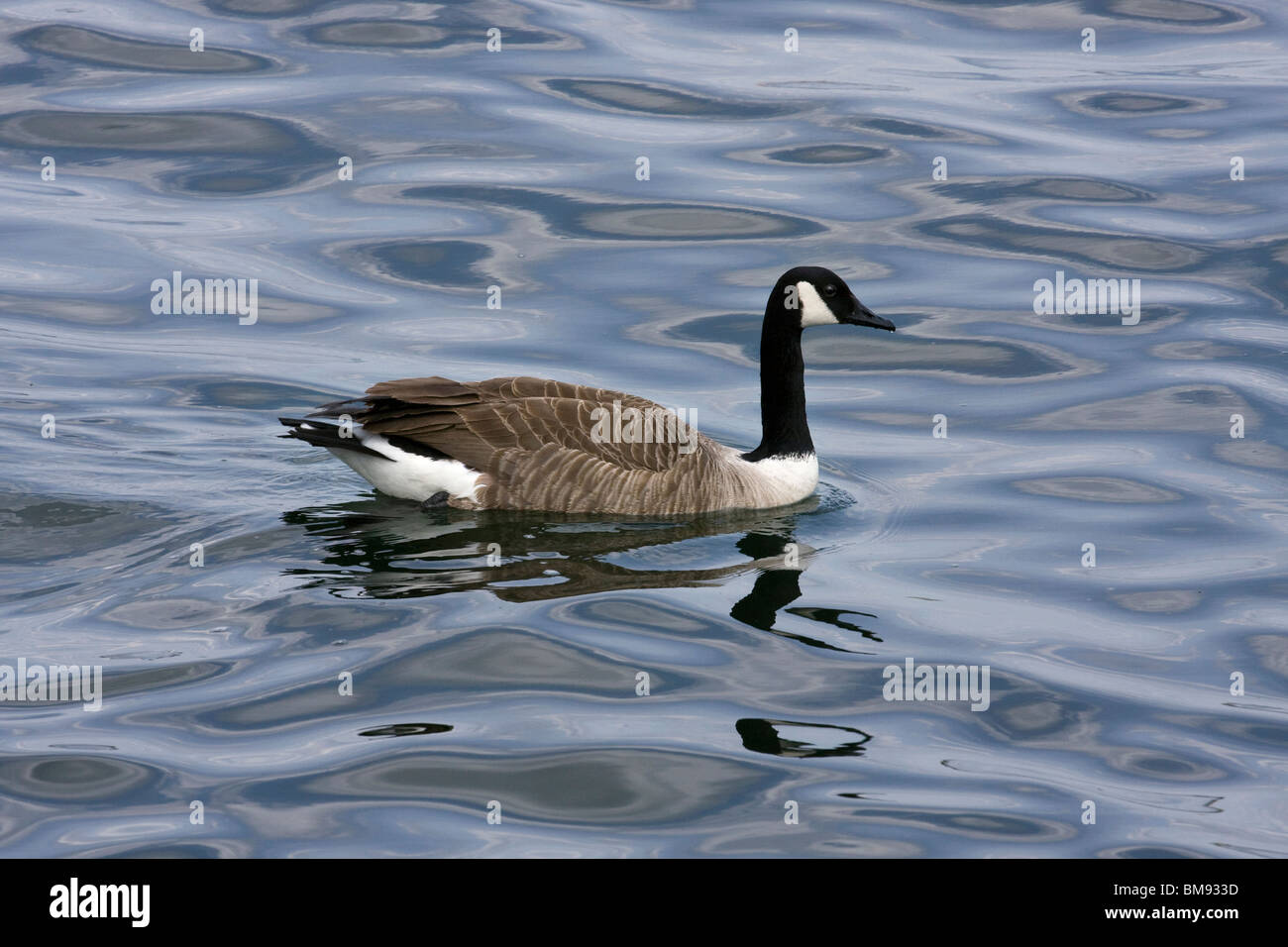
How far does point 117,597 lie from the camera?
10.7m

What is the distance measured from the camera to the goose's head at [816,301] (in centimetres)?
1331

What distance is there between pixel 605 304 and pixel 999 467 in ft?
16.5

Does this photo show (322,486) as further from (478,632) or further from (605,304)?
(605,304)

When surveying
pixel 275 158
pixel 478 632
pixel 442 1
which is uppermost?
pixel 442 1

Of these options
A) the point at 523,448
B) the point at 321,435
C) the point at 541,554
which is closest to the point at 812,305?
the point at 523,448

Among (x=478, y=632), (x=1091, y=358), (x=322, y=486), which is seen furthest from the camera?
(x=1091, y=358)

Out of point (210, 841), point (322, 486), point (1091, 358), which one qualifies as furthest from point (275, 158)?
point (210, 841)

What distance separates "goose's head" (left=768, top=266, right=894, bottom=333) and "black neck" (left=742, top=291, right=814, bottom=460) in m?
0.02

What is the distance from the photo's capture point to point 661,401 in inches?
594

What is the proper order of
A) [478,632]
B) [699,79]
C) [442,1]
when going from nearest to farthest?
[478,632] < [699,79] < [442,1]

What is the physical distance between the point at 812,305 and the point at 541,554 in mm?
3318

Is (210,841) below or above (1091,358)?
below

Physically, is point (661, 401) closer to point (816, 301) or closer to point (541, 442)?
point (816, 301)

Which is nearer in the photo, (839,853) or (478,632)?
(839,853)
